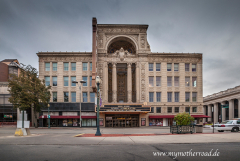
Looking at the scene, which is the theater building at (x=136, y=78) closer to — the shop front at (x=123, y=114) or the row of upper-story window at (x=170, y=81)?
the row of upper-story window at (x=170, y=81)

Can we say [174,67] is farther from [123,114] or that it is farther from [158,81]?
[123,114]

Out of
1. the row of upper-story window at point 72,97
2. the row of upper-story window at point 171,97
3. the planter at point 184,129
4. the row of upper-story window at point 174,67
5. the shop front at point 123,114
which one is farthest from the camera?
the row of upper-story window at point 174,67

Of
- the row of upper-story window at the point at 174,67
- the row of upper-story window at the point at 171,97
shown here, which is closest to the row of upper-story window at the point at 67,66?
the row of upper-story window at the point at 174,67

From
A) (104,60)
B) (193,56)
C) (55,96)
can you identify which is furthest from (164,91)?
(55,96)

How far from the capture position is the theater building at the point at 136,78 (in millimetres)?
39781

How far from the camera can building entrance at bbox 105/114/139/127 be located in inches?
1540

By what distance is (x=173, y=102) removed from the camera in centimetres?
4053

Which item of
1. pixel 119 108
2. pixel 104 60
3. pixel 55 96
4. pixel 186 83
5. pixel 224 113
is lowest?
pixel 224 113

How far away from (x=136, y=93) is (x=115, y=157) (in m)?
34.0

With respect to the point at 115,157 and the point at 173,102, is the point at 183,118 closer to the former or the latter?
the point at 115,157

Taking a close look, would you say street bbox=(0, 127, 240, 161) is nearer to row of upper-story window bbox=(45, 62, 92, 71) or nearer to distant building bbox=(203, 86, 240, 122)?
row of upper-story window bbox=(45, 62, 92, 71)

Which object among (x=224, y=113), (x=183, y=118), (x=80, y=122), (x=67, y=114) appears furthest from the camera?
(x=224, y=113)

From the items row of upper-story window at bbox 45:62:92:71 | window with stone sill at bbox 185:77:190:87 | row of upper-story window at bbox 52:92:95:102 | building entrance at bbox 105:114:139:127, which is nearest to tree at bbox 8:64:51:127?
row of upper-story window at bbox 52:92:95:102

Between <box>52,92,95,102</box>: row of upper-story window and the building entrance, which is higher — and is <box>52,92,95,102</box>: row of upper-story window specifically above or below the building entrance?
above
